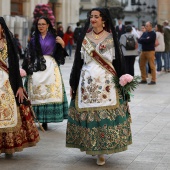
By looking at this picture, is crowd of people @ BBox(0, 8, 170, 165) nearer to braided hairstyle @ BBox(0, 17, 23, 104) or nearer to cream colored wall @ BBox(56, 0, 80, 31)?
braided hairstyle @ BBox(0, 17, 23, 104)

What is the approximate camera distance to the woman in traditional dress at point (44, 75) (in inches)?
397

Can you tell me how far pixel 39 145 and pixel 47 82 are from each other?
4.84 feet

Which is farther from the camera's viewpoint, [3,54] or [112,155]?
[112,155]

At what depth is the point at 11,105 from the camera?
7.86m

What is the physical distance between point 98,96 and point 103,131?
1.37ft

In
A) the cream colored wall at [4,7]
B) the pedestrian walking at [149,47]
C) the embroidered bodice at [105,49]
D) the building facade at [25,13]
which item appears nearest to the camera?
the embroidered bodice at [105,49]

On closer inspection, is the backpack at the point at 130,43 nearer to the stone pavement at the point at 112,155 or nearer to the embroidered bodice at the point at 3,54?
the stone pavement at the point at 112,155

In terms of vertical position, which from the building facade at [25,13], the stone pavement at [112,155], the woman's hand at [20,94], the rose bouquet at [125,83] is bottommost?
the stone pavement at [112,155]

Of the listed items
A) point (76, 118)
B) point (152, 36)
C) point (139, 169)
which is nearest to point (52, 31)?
point (76, 118)

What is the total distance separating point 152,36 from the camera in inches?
704

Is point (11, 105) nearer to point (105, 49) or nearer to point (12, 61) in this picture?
point (12, 61)

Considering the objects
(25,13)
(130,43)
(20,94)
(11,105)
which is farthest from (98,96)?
(25,13)

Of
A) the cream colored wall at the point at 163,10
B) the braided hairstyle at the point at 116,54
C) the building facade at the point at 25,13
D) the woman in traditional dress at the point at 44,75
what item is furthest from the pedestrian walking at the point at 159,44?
the cream colored wall at the point at 163,10

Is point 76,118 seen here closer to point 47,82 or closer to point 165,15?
point 47,82
